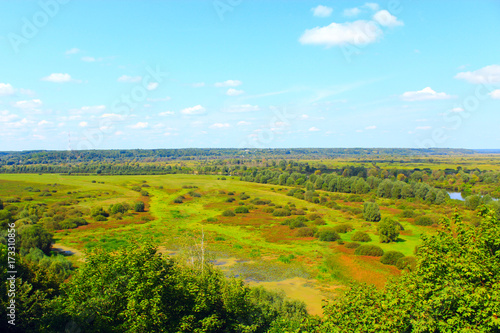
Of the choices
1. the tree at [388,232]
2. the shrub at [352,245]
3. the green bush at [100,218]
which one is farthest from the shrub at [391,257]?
the green bush at [100,218]

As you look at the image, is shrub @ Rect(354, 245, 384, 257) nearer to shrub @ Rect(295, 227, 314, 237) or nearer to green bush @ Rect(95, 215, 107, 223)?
shrub @ Rect(295, 227, 314, 237)

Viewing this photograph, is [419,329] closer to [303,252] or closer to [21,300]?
[21,300]

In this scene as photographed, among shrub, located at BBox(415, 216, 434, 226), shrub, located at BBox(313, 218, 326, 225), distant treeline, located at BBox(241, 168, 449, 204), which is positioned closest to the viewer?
shrub, located at BBox(415, 216, 434, 226)

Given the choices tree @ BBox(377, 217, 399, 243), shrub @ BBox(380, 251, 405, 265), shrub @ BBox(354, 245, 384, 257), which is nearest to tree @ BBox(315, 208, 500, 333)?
shrub @ BBox(380, 251, 405, 265)

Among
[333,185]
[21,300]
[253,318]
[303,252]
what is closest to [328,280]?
[303,252]

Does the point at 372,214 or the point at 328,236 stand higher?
the point at 372,214

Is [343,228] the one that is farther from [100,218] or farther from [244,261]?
[100,218]

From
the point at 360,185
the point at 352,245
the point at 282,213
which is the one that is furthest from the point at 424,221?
the point at 360,185

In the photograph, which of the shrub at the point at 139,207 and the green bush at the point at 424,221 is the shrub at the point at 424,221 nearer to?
the green bush at the point at 424,221
